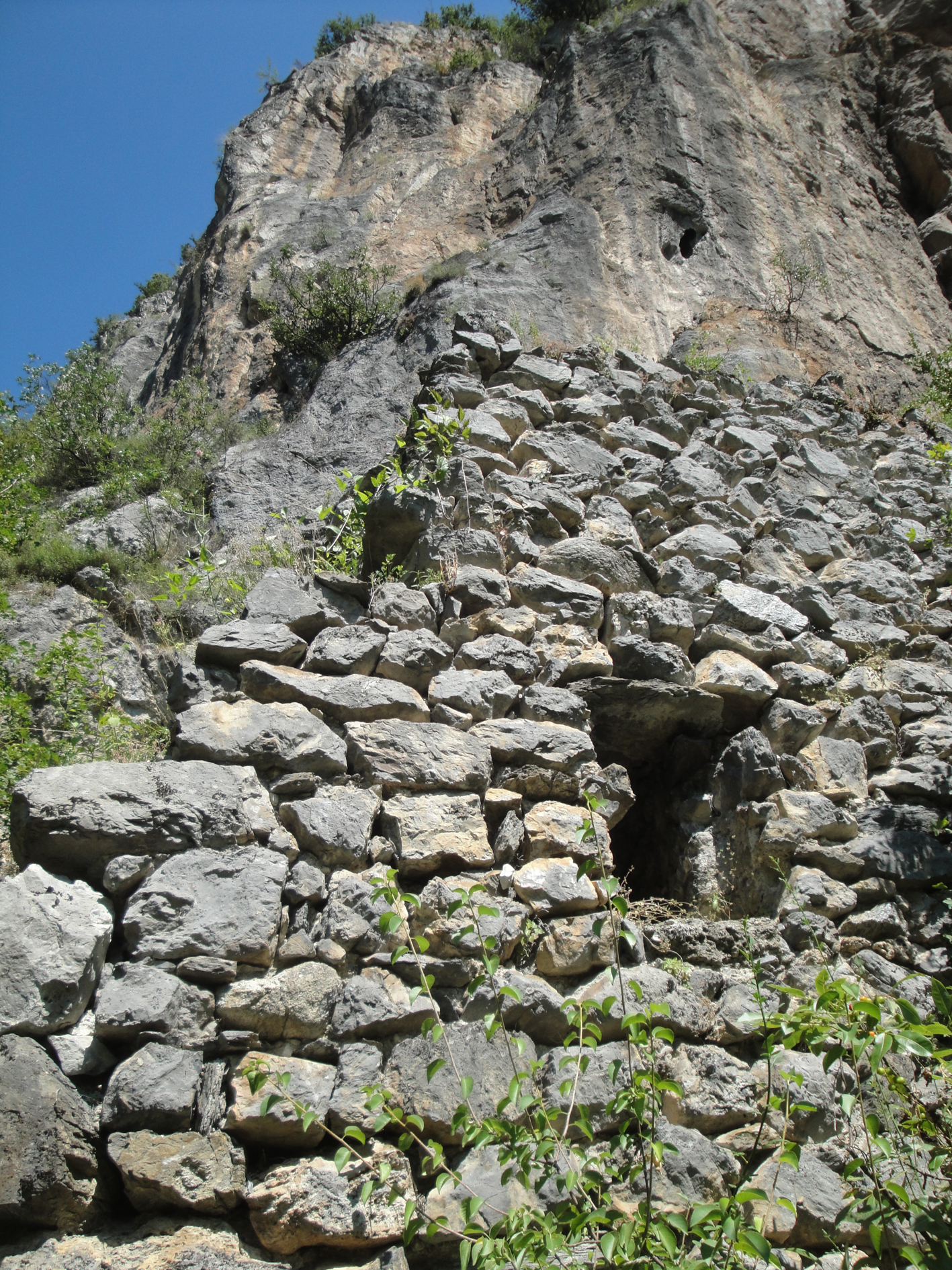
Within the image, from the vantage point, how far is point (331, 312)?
770 centimetres

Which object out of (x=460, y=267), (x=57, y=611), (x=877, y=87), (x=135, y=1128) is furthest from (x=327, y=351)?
(x=877, y=87)

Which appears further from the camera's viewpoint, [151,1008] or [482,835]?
[482,835]

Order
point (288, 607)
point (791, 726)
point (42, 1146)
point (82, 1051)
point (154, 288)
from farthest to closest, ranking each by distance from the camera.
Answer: point (154, 288) < point (791, 726) < point (288, 607) < point (82, 1051) < point (42, 1146)

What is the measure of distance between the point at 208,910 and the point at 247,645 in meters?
1.13

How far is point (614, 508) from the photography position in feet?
15.4

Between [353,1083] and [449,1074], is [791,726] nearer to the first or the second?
[449,1074]

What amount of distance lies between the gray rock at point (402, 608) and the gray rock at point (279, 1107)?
1.79 m

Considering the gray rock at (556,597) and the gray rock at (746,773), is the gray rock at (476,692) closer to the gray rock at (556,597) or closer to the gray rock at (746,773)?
the gray rock at (556,597)

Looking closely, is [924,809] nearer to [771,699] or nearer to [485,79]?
[771,699]

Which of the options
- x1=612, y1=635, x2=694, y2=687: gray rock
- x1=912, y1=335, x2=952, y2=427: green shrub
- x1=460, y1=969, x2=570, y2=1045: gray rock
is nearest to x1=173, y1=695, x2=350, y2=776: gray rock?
x1=460, y1=969, x2=570, y2=1045: gray rock

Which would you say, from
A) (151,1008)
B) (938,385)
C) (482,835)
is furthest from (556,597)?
(938,385)

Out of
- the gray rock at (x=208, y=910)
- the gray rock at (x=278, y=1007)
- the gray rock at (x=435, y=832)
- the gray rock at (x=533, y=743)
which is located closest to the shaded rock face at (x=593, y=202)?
the gray rock at (x=533, y=743)

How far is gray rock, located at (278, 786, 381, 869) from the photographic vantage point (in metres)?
2.72

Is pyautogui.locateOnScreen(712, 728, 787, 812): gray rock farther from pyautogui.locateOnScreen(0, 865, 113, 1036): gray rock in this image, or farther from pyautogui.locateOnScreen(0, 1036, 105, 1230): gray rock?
pyautogui.locateOnScreen(0, 1036, 105, 1230): gray rock
